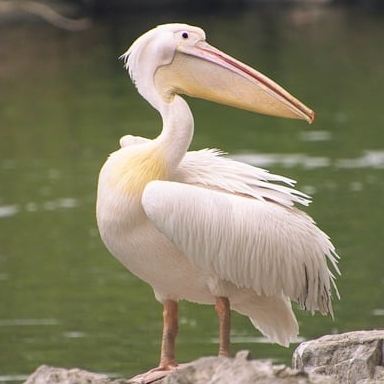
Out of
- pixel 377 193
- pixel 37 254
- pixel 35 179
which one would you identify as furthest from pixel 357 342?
pixel 35 179

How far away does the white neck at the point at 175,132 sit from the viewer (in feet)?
19.8

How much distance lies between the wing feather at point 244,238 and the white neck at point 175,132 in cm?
21

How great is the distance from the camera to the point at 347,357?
557cm

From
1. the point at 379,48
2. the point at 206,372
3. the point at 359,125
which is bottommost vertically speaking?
the point at 206,372

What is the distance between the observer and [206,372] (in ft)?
14.9

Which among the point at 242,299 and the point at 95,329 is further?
the point at 95,329

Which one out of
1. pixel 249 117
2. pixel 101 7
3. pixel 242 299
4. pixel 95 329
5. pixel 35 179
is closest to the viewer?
pixel 242 299

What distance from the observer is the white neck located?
6.03 meters

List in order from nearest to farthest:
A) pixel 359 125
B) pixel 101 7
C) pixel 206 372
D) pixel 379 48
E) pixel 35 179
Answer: pixel 206 372 → pixel 35 179 → pixel 359 125 → pixel 379 48 → pixel 101 7

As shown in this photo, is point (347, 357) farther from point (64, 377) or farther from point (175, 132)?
point (64, 377)

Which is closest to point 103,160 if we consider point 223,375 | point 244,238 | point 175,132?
point 175,132

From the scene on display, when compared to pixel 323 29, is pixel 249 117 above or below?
below

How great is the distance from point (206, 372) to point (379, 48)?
1935cm

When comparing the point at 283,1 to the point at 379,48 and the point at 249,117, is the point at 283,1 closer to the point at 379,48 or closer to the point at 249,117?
the point at 379,48
